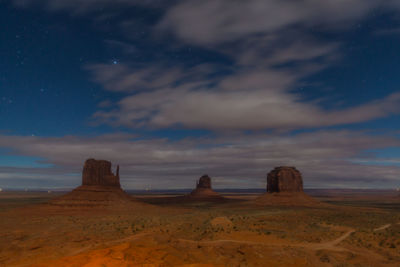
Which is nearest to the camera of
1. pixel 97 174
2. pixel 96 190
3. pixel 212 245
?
pixel 212 245

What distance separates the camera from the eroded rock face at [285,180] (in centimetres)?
9950

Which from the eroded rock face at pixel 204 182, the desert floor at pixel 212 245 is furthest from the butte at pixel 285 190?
the eroded rock face at pixel 204 182

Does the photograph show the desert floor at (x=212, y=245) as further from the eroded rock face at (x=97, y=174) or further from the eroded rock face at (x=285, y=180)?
the eroded rock face at (x=285, y=180)

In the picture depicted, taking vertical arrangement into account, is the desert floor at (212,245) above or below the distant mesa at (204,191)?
above

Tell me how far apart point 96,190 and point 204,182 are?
85916mm

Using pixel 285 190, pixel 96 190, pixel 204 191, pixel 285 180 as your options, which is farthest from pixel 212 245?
pixel 204 191

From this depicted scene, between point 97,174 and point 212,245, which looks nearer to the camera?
point 212,245

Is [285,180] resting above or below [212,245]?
above

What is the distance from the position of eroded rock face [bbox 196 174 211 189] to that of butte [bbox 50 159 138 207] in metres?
73.0

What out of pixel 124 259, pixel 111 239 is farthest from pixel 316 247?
pixel 111 239

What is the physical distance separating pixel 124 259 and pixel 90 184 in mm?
78615

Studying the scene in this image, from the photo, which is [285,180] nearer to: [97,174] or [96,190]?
[96,190]

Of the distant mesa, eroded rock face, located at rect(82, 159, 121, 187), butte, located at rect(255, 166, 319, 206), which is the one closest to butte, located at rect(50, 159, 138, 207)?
eroded rock face, located at rect(82, 159, 121, 187)

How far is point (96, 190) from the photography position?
289 feet
